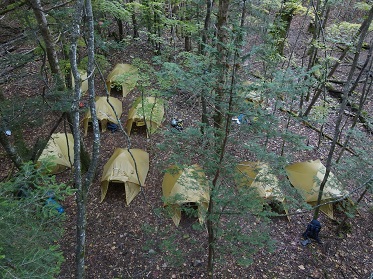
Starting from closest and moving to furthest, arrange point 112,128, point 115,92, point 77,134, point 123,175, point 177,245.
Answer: point 77,134, point 177,245, point 123,175, point 112,128, point 115,92

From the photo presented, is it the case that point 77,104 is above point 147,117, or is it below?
above

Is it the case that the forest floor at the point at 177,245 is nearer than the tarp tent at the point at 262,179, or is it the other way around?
the tarp tent at the point at 262,179

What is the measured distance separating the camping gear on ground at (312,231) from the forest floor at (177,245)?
0.17m

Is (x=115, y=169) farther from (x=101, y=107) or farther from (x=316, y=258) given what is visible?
(x=316, y=258)

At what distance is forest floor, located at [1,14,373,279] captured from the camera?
6.44m

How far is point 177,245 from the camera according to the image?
564 cm

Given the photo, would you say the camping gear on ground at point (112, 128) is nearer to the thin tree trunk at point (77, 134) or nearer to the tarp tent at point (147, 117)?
the tarp tent at point (147, 117)

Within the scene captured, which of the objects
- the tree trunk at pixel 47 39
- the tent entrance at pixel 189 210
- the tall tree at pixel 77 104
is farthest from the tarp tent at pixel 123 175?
the tall tree at pixel 77 104

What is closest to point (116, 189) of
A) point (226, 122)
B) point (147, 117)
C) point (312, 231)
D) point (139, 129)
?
point (147, 117)

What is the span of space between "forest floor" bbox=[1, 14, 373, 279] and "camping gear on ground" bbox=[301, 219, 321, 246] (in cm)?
17

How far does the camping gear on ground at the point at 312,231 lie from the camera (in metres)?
7.00

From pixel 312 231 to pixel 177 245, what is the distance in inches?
147

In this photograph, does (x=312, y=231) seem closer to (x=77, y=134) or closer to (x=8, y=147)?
(x=77, y=134)

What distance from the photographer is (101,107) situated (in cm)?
1051
